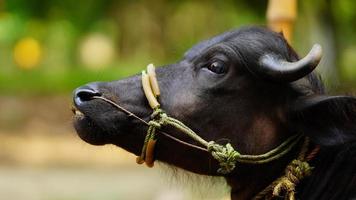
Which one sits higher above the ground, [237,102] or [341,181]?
[237,102]

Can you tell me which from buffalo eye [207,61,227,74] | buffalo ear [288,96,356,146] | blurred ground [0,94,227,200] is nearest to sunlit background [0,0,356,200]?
blurred ground [0,94,227,200]

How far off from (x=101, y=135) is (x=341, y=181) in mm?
1174

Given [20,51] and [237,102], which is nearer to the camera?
[237,102]

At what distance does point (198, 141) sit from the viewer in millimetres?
4375

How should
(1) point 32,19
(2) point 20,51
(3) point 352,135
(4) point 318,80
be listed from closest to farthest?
(3) point 352,135 < (4) point 318,80 < (1) point 32,19 < (2) point 20,51

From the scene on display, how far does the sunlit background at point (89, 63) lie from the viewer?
40.2 feet

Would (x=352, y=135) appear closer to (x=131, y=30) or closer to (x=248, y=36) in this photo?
(x=248, y=36)

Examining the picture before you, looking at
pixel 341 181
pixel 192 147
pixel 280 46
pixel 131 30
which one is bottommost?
pixel 341 181

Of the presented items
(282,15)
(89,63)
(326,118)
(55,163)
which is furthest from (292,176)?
(89,63)

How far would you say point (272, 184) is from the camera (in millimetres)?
4340

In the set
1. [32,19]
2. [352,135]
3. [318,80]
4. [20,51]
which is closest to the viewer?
[352,135]

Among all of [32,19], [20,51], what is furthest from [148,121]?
[20,51]

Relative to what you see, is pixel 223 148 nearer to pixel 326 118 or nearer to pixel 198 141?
pixel 198 141

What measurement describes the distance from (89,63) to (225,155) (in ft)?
77.4
